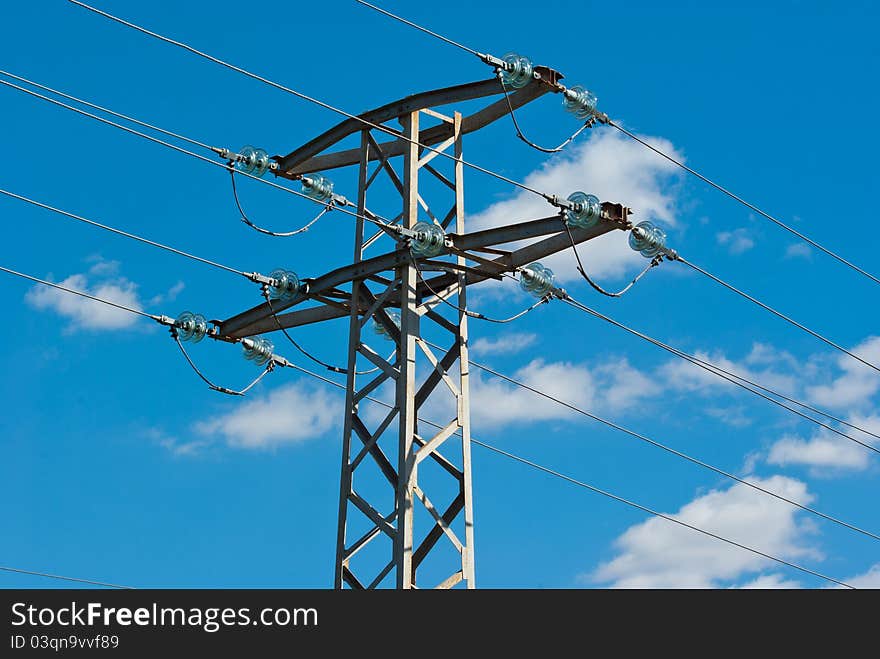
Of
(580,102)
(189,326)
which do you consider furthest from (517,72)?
(189,326)

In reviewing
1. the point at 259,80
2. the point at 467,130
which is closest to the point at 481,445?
the point at 467,130

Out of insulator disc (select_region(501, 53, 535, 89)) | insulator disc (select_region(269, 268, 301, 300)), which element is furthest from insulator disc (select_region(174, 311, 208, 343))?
insulator disc (select_region(501, 53, 535, 89))

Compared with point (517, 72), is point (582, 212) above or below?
below

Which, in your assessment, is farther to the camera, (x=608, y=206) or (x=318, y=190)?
(x=318, y=190)

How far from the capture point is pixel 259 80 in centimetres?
1658

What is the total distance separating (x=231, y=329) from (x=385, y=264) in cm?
299

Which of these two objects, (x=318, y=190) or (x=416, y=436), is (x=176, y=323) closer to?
(x=318, y=190)

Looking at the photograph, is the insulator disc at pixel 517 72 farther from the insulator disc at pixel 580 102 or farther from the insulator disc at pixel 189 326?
the insulator disc at pixel 189 326

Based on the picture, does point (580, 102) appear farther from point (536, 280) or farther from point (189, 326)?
point (189, 326)

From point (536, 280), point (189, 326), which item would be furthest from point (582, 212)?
point (189, 326)

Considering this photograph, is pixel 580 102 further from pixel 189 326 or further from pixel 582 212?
pixel 189 326

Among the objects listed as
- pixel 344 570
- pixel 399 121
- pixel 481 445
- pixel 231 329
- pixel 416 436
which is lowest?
pixel 344 570

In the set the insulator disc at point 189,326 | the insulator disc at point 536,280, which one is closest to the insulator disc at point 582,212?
the insulator disc at point 536,280

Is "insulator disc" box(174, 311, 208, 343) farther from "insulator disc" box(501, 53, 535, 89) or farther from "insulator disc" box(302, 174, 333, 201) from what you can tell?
"insulator disc" box(501, 53, 535, 89)
